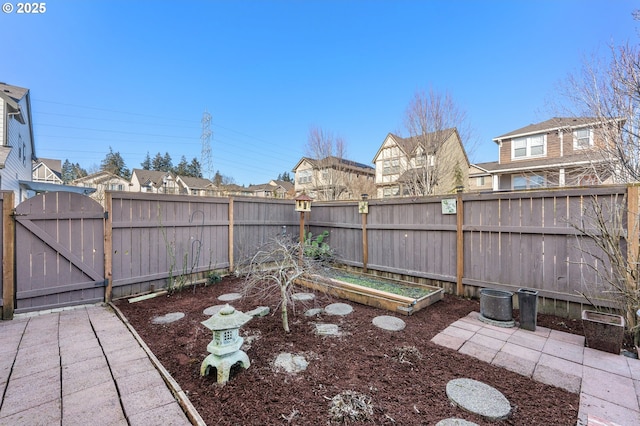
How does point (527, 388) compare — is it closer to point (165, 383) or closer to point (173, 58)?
point (165, 383)

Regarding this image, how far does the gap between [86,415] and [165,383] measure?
0.47 m

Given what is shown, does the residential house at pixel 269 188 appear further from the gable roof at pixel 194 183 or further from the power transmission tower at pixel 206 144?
the power transmission tower at pixel 206 144

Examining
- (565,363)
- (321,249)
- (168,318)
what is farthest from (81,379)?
(565,363)

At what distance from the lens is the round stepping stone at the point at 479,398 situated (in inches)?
69.4

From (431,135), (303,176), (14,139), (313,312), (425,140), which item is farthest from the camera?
(303,176)

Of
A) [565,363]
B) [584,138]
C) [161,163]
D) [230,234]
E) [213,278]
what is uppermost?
[161,163]

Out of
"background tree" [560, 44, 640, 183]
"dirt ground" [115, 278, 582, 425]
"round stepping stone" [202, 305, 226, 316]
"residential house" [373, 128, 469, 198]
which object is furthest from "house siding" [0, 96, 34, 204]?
"background tree" [560, 44, 640, 183]

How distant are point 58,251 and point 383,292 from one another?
478 cm

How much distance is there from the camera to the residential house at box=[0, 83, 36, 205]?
843 cm

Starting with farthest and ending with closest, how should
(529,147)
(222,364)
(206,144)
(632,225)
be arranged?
(206,144), (529,147), (632,225), (222,364)

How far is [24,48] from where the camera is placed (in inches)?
393

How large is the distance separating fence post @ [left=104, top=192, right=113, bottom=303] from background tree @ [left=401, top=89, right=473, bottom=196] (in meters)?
10.1

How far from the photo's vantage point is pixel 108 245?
158 inches

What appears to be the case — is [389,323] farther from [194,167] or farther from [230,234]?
[194,167]
